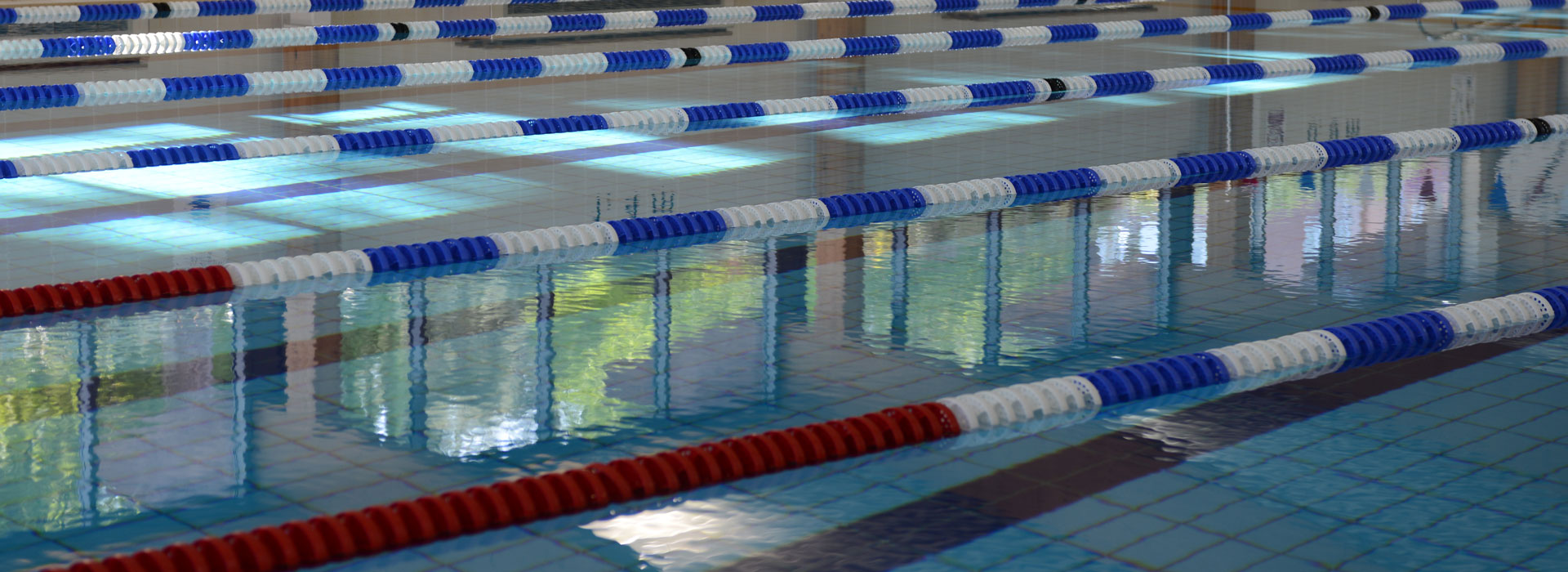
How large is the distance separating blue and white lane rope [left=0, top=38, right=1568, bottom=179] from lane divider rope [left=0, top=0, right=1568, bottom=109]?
4.87ft

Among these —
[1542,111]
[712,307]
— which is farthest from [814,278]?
[1542,111]

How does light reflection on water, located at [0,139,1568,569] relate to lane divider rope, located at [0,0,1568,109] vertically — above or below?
below

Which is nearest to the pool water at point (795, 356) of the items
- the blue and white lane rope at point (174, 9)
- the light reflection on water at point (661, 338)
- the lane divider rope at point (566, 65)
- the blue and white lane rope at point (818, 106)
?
the light reflection on water at point (661, 338)

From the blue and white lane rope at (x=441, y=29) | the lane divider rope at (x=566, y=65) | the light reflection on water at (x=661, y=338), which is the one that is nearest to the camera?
the light reflection on water at (x=661, y=338)

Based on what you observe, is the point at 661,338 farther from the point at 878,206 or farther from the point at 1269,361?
the point at 878,206

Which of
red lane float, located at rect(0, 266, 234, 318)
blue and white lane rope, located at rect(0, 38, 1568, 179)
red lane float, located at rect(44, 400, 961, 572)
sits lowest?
red lane float, located at rect(44, 400, 961, 572)

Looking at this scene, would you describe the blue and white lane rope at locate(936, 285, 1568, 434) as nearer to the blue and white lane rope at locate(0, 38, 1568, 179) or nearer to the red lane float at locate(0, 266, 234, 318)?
the red lane float at locate(0, 266, 234, 318)

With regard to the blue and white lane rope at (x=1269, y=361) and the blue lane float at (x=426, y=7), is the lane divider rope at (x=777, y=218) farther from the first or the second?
the blue lane float at (x=426, y=7)

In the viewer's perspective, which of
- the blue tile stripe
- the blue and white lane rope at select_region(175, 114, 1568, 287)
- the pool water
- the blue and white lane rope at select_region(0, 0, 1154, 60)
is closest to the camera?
the pool water

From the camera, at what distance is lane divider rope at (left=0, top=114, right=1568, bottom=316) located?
169 inches

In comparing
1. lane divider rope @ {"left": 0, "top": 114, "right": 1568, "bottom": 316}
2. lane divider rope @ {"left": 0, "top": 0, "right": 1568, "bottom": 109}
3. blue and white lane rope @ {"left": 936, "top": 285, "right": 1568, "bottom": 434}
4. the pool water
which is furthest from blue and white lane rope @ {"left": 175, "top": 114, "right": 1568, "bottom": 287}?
lane divider rope @ {"left": 0, "top": 0, "right": 1568, "bottom": 109}

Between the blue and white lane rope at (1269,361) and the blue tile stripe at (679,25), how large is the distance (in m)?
5.66

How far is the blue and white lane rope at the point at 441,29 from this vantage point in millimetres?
9383

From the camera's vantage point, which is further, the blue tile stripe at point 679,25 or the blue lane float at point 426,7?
the blue lane float at point 426,7
